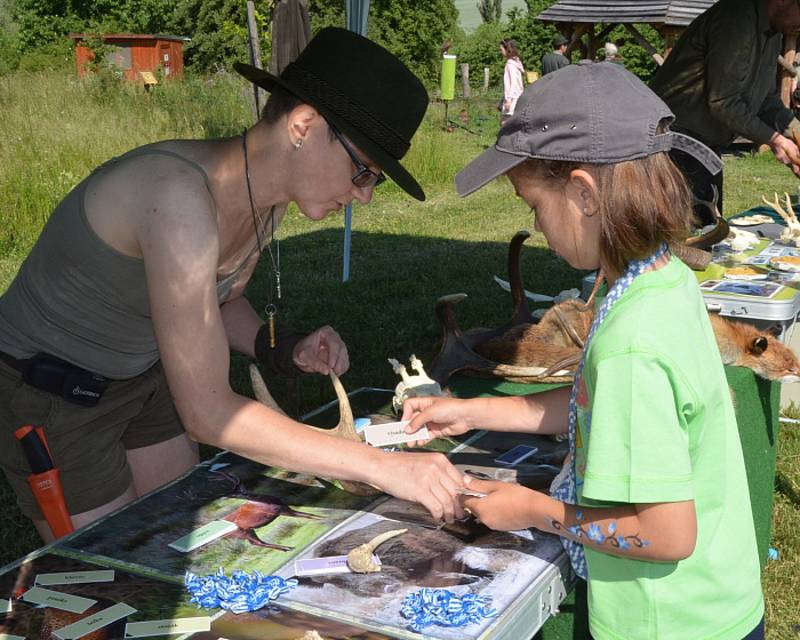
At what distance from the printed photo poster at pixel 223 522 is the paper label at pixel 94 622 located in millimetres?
127

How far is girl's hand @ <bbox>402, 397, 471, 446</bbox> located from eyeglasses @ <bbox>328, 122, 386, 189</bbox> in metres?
0.57

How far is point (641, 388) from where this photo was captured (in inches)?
54.6

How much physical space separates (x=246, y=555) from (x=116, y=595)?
10.3 inches

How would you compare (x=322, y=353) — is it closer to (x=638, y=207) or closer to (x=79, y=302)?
(x=79, y=302)

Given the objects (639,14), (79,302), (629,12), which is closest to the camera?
(79,302)

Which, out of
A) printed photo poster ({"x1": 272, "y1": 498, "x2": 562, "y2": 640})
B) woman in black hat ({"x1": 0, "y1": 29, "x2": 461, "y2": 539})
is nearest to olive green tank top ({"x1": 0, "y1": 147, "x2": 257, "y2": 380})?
woman in black hat ({"x1": 0, "y1": 29, "x2": 461, "y2": 539})

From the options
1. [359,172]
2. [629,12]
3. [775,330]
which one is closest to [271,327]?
[359,172]

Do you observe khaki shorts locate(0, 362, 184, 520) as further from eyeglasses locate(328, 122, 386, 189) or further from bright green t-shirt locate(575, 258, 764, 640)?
bright green t-shirt locate(575, 258, 764, 640)

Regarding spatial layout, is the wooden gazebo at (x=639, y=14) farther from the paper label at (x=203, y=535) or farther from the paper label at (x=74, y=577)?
the paper label at (x=74, y=577)

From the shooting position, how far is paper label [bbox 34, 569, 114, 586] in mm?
1646

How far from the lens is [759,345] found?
119 inches

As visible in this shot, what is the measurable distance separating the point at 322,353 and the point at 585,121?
1.23 m

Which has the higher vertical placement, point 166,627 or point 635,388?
point 635,388

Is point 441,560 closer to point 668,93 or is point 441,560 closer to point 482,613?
point 482,613
